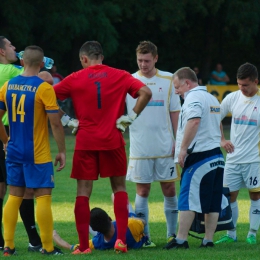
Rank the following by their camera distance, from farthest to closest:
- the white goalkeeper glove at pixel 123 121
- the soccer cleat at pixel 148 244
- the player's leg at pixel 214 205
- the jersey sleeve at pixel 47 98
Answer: the soccer cleat at pixel 148 244
the player's leg at pixel 214 205
the white goalkeeper glove at pixel 123 121
the jersey sleeve at pixel 47 98

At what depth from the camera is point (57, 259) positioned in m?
7.32

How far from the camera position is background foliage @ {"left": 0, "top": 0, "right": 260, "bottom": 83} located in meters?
29.4

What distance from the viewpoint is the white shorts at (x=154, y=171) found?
8984 mm

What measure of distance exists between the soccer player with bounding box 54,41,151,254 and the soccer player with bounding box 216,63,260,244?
5.87ft

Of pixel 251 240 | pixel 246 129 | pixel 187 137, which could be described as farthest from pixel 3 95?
A: pixel 251 240

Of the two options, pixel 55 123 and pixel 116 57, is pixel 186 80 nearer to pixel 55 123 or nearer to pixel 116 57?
pixel 55 123

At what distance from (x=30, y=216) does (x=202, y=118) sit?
2.08 m

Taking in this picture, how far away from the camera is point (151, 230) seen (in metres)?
10.1

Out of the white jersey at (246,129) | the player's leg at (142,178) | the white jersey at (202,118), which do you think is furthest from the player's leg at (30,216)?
the white jersey at (246,129)

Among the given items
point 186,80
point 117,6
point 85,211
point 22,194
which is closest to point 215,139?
point 186,80

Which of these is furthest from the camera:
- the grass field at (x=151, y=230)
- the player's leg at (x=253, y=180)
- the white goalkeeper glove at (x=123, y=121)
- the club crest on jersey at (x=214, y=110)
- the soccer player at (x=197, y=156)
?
the player's leg at (x=253, y=180)

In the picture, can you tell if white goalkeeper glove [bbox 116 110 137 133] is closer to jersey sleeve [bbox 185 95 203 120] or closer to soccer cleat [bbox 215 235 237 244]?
jersey sleeve [bbox 185 95 203 120]

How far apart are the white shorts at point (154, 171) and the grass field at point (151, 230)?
2.49 feet

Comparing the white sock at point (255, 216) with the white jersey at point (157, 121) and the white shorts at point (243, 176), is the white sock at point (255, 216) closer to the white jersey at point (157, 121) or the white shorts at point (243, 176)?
the white shorts at point (243, 176)
